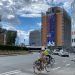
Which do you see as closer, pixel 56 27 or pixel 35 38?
pixel 56 27

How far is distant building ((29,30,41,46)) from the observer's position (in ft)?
638

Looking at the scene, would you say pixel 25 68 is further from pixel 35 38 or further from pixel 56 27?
pixel 35 38

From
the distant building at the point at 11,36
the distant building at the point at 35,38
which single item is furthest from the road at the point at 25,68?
the distant building at the point at 35,38

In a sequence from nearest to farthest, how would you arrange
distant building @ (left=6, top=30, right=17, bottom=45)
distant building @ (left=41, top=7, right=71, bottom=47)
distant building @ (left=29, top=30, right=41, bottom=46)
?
distant building @ (left=6, top=30, right=17, bottom=45)
distant building @ (left=41, top=7, right=71, bottom=47)
distant building @ (left=29, top=30, right=41, bottom=46)

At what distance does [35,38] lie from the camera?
196750 mm

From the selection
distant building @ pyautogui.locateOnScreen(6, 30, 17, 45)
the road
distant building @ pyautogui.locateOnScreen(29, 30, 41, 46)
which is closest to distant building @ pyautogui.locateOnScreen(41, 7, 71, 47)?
distant building @ pyautogui.locateOnScreen(29, 30, 41, 46)

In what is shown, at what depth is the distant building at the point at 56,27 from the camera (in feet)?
577

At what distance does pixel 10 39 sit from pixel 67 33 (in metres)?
51.7

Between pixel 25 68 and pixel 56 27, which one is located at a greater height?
pixel 56 27

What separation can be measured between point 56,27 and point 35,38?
80.7 ft

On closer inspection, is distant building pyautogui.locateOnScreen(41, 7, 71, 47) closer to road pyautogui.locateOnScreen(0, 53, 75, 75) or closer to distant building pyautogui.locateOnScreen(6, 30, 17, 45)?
distant building pyautogui.locateOnScreen(6, 30, 17, 45)

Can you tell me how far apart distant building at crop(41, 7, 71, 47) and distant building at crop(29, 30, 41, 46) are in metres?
7.79

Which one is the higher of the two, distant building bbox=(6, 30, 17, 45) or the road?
distant building bbox=(6, 30, 17, 45)

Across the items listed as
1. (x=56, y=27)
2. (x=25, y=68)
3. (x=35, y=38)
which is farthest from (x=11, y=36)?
(x=25, y=68)
